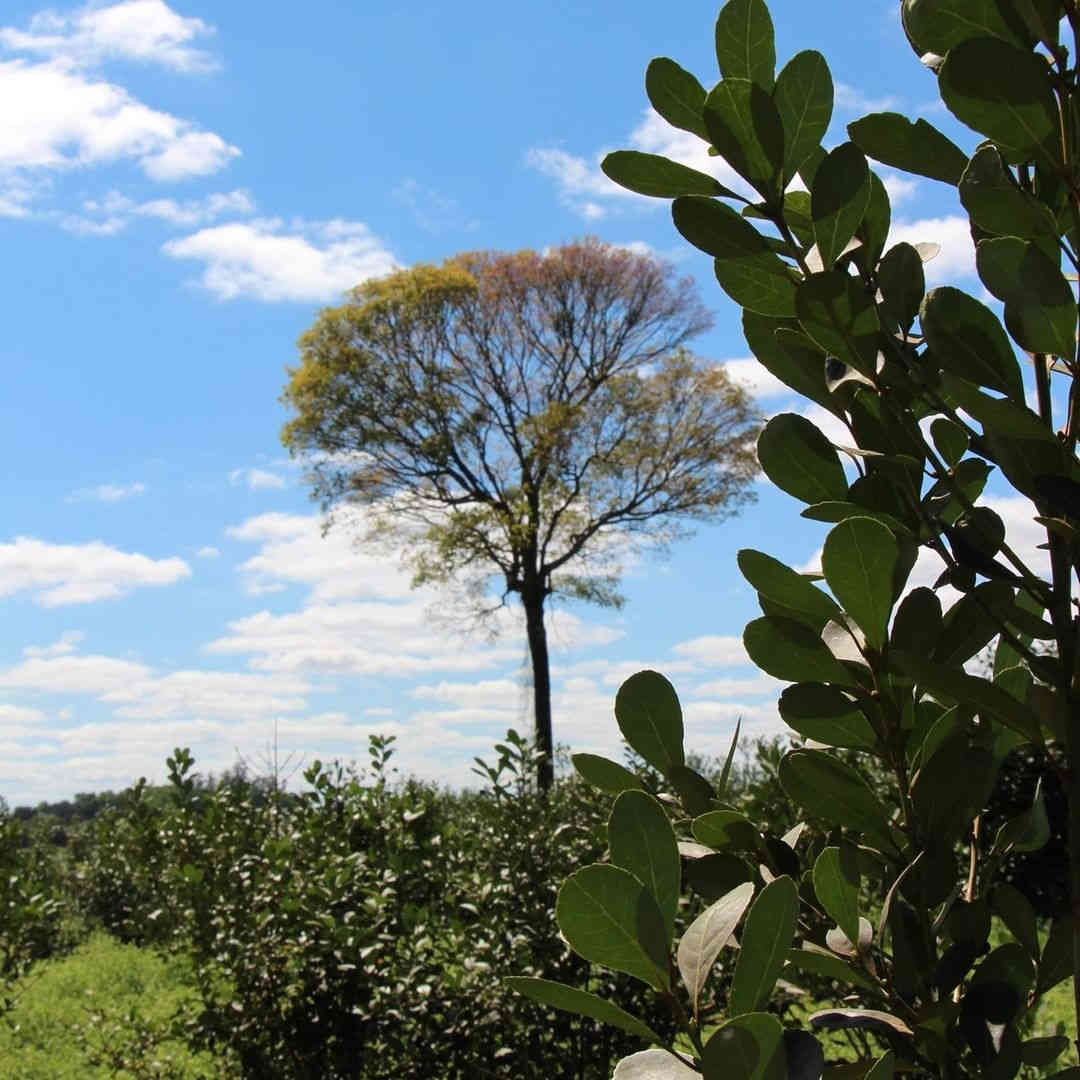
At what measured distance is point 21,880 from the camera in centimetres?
682

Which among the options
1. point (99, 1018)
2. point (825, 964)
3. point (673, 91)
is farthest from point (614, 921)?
point (99, 1018)

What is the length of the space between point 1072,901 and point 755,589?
28cm

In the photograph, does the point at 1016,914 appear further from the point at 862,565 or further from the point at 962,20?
the point at 962,20

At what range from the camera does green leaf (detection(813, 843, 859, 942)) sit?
2.53 feet

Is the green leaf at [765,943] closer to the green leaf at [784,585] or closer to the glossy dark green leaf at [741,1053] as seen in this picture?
the glossy dark green leaf at [741,1053]

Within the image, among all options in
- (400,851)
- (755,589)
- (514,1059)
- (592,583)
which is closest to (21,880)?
(400,851)

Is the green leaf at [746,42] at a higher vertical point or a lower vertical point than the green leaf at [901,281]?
higher

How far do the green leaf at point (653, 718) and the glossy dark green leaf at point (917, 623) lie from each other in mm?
168

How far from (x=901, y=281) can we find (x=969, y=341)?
8cm

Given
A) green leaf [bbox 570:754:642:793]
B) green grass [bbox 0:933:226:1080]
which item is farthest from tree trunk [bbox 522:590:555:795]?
green leaf [bbox 570:754:642:793]

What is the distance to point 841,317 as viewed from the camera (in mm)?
772

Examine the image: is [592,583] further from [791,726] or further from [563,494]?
[791,726]

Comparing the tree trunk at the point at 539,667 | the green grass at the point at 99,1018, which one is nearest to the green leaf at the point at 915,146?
the green grass at the point at 99,1018

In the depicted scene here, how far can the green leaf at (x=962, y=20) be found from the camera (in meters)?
0.75
